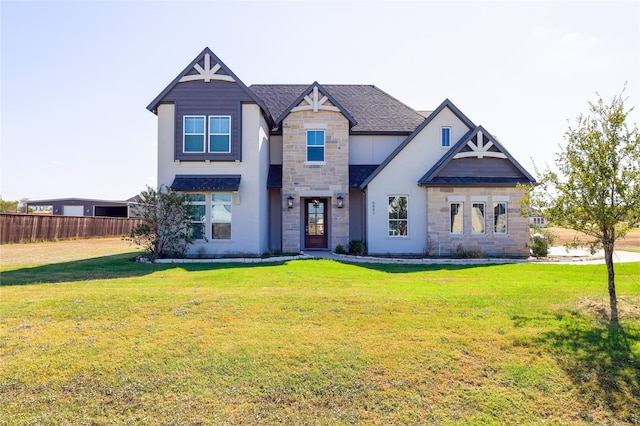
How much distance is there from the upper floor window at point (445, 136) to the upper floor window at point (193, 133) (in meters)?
11.0

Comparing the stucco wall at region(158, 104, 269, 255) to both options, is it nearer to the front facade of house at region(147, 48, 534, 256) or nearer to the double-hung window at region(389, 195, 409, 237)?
the front facade of house at region(147, 48, 534, 256)

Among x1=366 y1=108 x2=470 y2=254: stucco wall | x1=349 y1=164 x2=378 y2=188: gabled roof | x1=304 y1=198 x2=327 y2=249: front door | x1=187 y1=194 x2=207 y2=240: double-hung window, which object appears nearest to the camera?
x1=187 y1=194 x2=207 y2=240: double-hung window

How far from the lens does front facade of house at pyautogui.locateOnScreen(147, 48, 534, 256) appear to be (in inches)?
636

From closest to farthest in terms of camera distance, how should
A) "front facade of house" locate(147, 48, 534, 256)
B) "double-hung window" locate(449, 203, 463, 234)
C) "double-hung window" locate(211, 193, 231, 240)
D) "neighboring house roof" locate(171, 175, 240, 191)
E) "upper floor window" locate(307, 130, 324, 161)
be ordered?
"neighboring house roof" locate(171, 175, 240, 191)
"front facade of house" locate(147, 48, 534, 256)
"double-hung window" locate(211, 193, 231, 240)
"double-hung window" locate(449, 203, 463, 234)
"upper floor window" locate(307, 130, 324, 161)

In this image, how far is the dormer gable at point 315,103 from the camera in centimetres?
1786

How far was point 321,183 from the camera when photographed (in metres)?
18.2

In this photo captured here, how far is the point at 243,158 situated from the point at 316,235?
5.61m

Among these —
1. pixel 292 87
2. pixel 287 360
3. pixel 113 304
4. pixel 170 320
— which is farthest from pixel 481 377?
pixel 292 87

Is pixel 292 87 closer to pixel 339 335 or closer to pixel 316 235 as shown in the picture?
pixel 316 235

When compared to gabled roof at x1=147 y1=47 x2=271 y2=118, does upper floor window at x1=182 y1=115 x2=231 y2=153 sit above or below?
below

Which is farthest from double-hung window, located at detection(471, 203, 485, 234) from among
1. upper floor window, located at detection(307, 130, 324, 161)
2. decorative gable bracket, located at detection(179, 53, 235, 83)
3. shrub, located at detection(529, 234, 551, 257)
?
decorative gable bracket, located at detection(179, 53, 235, 83)

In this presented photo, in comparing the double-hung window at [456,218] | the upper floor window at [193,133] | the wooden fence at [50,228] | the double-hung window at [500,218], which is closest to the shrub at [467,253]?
the double-hung window at [456,218]

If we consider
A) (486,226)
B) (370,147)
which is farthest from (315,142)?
(486,226)

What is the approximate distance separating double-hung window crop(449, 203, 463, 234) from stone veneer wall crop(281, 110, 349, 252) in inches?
190
